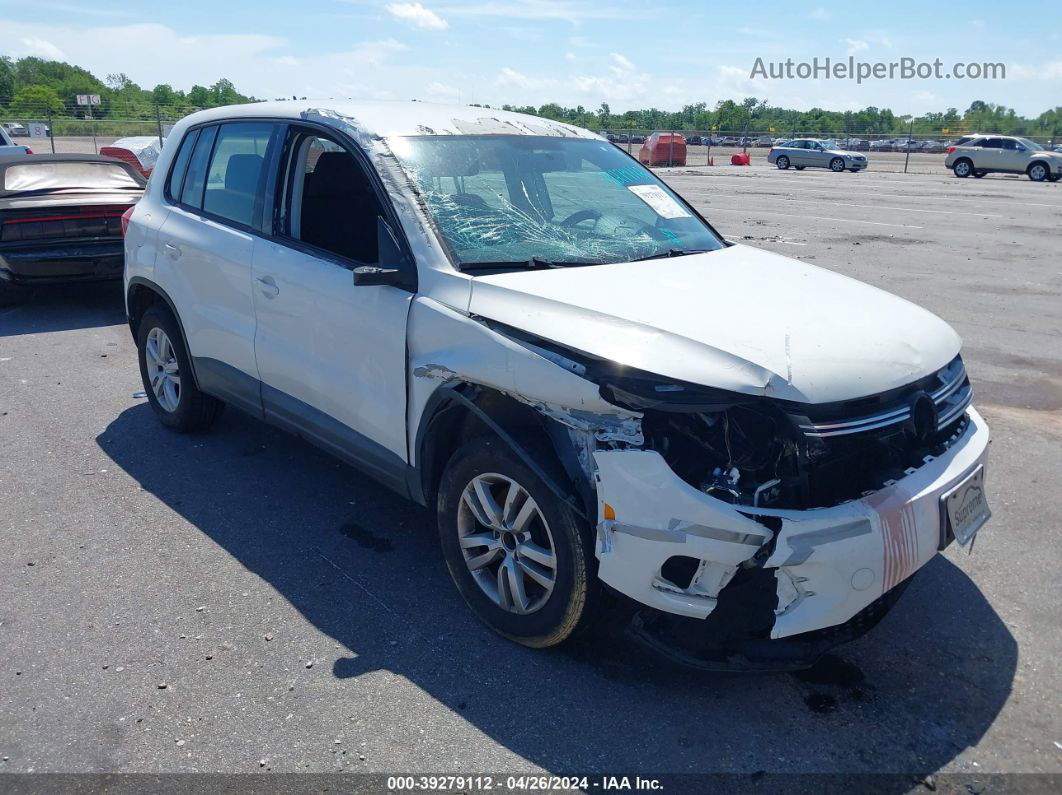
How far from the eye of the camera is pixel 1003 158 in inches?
1308

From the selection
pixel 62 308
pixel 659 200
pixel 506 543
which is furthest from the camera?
pixel 62 308

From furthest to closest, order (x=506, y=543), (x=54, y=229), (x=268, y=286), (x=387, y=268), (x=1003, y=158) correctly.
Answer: (x=1003, y=158) → (x=54, y=229) → (x=268, y=286) → (x=387, y=268) → (x=506, y=543)

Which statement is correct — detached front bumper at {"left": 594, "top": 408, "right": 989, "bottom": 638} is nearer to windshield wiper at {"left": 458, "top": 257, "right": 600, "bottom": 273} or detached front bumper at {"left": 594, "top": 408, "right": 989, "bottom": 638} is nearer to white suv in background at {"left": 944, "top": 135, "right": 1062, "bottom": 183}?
windshield wiper at {"left": 458, "top": 257, "right": 600, "bottom": 273}

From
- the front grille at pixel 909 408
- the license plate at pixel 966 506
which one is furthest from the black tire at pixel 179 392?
the license plate at pixel 966 506

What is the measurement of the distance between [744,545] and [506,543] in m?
0.98

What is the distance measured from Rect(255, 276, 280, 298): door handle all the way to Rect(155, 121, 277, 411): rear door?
11 centimetres

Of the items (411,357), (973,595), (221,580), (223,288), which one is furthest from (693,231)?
(221,580)

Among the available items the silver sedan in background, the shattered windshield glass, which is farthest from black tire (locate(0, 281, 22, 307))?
the silver sedan in background

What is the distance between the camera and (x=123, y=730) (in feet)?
9.68

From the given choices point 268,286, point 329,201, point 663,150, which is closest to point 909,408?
point 329,201

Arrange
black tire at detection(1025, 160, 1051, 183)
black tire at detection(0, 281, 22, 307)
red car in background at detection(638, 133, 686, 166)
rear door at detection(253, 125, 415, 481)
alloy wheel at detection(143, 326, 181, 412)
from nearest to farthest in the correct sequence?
rear door at detection(253, 125, 415, 481), alloy wheel at detection(143, 326, 181, 412), black tire at detection(0, 281, 22, 307), black tire at detection(1025, 160, 1051, 183), red car in background at detection(638, 133, 686, 166)

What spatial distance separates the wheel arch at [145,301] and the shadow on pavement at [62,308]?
3232mm

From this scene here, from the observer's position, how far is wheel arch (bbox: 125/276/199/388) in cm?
513

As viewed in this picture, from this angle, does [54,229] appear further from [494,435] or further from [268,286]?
[494,435]
